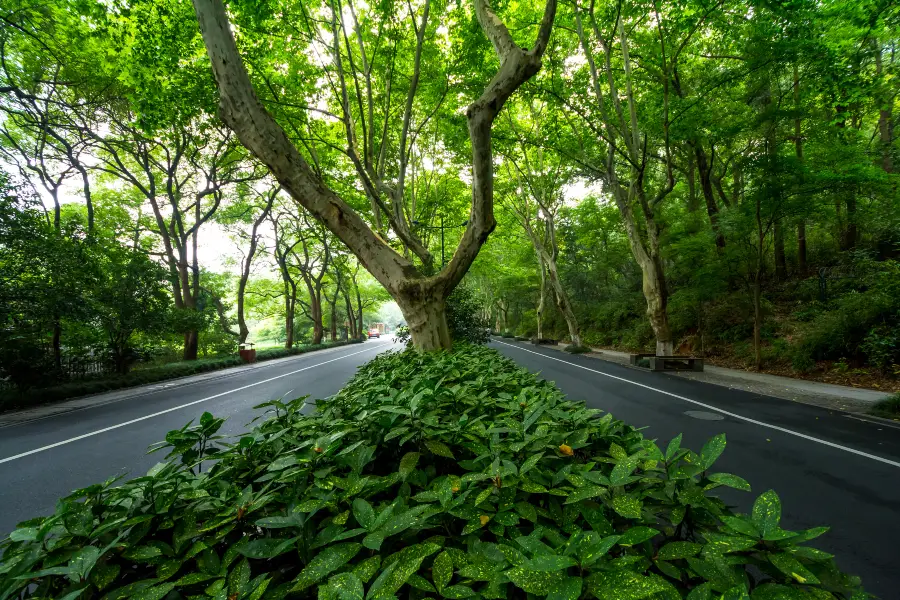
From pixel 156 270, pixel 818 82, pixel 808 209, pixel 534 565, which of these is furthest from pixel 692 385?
pixel 156 270

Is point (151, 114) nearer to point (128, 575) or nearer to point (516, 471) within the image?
point (128, 575)

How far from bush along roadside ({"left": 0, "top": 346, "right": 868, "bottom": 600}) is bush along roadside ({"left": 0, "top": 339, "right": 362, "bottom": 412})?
13.3 m

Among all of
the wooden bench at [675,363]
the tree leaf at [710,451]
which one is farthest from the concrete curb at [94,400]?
the wooden bench at [675,363]

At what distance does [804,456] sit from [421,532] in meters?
5.92

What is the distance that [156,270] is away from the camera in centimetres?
1422

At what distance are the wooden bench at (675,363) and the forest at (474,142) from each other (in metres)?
0.55

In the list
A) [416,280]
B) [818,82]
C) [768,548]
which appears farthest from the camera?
[818,82]

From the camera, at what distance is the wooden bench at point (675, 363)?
1191cm

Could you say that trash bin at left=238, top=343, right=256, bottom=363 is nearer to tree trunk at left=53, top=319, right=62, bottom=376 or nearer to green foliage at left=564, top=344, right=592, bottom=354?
tree trunk at left=53, top=319, right=62, bottom=376

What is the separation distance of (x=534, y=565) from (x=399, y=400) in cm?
135

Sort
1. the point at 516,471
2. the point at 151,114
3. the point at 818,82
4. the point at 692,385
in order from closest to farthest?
the point at 516,471 → the point at 151,114 → the point at 818,82 → the point at 692,385

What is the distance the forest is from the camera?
6383 mm

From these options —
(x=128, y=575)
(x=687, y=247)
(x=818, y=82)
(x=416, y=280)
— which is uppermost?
(x=818, y=82)

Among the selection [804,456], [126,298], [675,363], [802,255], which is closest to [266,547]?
[804,456]
